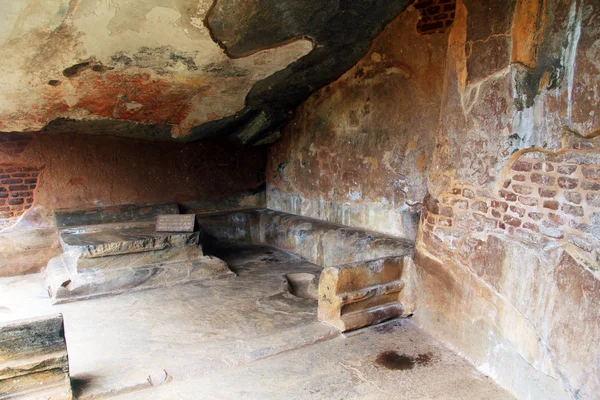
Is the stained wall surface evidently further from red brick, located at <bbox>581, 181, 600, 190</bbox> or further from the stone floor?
the stone floor

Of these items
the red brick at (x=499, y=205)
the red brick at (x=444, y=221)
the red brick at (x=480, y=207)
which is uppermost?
the red brick at (x=499, y=205)

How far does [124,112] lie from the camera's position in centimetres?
455

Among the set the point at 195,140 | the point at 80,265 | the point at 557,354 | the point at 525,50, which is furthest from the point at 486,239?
the point at 195,140

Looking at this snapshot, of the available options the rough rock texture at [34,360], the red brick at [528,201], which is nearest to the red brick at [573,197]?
the red brick at [528,201]

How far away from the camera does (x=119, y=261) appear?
14.4ft

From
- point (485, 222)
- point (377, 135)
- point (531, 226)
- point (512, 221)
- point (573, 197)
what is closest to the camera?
point (573, 197)

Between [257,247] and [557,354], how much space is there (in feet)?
14.2

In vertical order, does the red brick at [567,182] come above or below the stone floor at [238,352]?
above

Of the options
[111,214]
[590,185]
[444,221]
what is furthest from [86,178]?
[590,185]

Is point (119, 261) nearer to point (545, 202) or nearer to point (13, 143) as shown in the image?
point (13, 143)

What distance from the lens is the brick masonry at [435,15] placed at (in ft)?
12.1

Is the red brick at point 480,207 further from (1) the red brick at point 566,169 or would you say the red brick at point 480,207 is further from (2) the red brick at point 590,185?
(2) the red brick at point 590,185

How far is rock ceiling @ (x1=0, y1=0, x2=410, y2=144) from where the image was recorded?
3039mm

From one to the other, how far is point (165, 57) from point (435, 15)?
7.98ft
